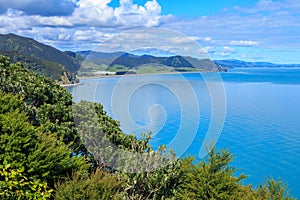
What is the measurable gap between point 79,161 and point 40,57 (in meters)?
155

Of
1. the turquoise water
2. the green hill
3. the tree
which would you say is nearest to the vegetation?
the tree

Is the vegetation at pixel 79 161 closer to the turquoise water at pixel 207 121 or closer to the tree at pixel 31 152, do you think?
the tree at pixel 31 152

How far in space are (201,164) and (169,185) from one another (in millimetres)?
1467

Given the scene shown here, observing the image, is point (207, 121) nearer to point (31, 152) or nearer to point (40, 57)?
point (31, 152)

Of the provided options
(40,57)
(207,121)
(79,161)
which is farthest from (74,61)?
(79,161)

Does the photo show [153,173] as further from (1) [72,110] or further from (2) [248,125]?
(2) [248,125]

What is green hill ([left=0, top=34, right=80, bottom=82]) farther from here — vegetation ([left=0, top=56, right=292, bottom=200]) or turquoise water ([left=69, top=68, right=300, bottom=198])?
vegetation ([left=0, top=56, right=292, bottom=200])

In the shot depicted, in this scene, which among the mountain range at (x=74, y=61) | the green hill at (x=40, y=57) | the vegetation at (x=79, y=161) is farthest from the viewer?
the green hill at (x=40, y=57)

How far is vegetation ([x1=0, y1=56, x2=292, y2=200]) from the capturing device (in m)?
8.49

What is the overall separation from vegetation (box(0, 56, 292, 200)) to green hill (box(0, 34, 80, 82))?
94.7 meters

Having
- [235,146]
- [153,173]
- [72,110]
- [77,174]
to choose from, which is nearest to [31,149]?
[77,174]

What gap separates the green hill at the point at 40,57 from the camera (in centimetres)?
10981

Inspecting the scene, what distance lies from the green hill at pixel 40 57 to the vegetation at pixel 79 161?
9467 cm

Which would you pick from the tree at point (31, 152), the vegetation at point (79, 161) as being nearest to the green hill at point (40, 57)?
the vegetation at point (79, 161)
